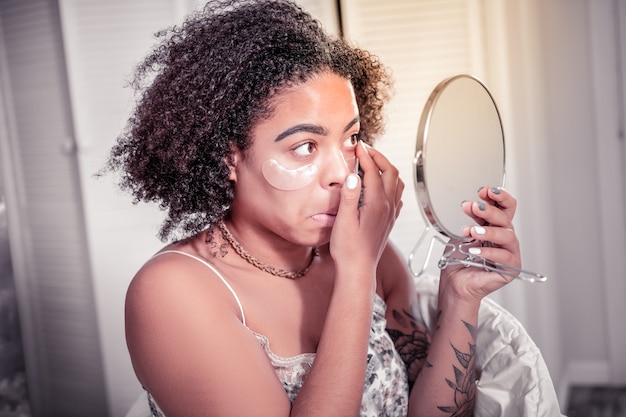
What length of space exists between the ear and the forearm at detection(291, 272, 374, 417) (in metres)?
0.31

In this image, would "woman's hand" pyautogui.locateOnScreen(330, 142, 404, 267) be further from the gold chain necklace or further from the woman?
the gold chain necklace

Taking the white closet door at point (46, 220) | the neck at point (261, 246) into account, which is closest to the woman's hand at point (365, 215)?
the neck at point (261, 246)

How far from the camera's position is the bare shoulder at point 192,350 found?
106 centimetres

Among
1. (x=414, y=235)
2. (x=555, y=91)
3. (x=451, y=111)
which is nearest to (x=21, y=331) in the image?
(x=414, y=235)

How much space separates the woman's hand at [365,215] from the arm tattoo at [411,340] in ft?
1.07

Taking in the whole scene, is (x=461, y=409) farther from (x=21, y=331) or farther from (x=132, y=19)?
(x=21, y=331)

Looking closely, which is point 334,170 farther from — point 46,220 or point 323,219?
point 46,220

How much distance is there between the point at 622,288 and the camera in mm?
2811

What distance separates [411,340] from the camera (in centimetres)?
146

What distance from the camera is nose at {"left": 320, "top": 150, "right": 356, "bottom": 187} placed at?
3.84 ft

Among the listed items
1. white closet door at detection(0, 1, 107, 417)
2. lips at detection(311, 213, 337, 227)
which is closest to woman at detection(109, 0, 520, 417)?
lips at detection(311, 213, 337, 227)

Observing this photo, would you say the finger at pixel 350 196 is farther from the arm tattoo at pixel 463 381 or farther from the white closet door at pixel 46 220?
the white closet door at pixel 46 220

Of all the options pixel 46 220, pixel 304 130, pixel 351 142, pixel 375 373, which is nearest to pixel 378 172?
pixel 351 142

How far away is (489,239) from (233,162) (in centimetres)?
50
